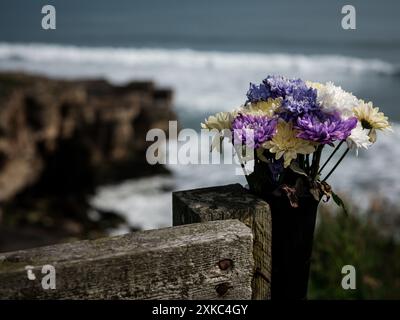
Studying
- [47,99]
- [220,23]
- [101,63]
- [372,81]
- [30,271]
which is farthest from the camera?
[220,23]

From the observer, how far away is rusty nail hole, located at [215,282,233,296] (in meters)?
1.81

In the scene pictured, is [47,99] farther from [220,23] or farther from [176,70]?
[220,23]

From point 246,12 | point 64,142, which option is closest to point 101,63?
point 64,142

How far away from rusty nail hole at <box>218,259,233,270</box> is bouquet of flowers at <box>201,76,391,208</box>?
1.09ft

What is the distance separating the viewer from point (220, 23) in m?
57.4

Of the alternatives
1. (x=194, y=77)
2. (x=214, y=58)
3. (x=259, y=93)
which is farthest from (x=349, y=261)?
(x=214, y=58)

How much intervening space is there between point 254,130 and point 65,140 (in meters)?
11.5

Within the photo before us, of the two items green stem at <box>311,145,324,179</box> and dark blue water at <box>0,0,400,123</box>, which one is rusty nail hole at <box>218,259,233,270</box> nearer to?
green stem at <box>311,145,324,179</box>

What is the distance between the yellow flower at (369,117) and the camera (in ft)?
6.94

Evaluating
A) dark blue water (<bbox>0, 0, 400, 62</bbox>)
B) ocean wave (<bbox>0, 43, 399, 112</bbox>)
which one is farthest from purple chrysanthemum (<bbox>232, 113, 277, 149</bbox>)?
dark blue water (<bbox>0, 0, 400, 62</bbox>)

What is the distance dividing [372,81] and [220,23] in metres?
32.7

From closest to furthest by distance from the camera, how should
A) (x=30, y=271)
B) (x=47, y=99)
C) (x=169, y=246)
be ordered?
1. (x=30, y=271)
2. (x=169, y=246)
3. (x=47, y=99)

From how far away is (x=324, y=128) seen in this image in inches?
77.4

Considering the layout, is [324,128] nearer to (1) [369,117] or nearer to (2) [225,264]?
(1) [369,117]
